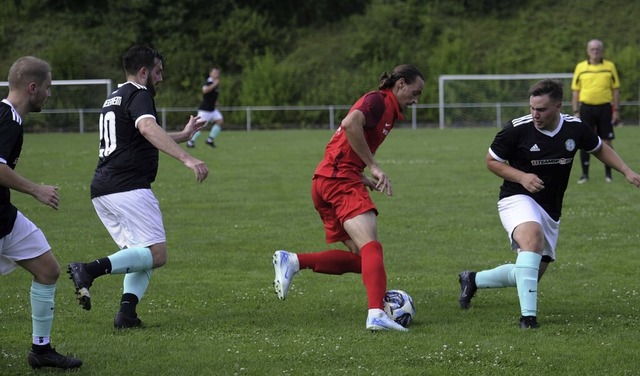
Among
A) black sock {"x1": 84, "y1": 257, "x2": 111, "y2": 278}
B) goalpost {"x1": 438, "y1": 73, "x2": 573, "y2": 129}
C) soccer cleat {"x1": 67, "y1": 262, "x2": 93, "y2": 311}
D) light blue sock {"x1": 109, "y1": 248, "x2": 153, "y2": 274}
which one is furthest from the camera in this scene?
goalpost {"x1": 438, "y1": 73, "x2": 573, "y2": 129}

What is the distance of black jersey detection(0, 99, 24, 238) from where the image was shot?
520cm

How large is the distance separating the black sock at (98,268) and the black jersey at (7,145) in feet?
2.82

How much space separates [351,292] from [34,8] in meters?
39.9

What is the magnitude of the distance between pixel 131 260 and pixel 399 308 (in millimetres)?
1833

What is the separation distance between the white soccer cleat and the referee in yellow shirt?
1021cm

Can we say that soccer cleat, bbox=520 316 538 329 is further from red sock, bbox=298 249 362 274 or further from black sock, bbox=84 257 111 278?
black sock, bbox=84 257 111 278

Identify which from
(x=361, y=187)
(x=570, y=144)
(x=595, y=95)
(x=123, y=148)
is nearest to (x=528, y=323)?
(x=570, y=144)

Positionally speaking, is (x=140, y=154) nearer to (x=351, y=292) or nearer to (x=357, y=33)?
(x=351, y=292)

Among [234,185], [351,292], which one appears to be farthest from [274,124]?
[351,292]

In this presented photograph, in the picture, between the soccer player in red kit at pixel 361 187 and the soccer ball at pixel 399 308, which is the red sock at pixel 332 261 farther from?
the soccer ball at pixel 399 308

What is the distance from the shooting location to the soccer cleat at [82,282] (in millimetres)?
5902

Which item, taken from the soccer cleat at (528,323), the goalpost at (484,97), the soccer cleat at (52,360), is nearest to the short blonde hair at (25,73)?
the soccer cleat at (52,360)

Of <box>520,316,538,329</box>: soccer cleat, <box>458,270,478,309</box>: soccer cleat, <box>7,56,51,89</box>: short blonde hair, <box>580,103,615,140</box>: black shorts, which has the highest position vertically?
<box>7,56,51,89</box>: short blonde hair

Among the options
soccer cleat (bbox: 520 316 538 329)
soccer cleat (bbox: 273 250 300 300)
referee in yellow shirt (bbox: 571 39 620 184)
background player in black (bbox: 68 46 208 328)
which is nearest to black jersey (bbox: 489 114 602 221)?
soccer cleat (bbox: 520 316 538 329)
